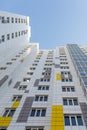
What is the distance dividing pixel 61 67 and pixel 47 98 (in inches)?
481

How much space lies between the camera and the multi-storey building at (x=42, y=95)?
19.9 metres

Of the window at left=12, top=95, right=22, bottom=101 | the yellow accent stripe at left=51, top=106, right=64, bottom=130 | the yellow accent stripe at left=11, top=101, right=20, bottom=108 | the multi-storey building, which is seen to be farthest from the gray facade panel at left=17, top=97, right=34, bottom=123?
the yellow accent stripe at left=51, top=106, right=64, bottom=130

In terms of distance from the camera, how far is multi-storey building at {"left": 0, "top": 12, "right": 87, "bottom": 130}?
65.2 feet

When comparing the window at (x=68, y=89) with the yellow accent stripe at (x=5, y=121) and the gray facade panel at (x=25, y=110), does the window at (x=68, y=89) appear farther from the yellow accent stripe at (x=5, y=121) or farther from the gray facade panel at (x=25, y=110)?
the yellow accent stripe at (x=5, y=121)

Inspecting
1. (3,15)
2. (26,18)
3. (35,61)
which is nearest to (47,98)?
(35,61)

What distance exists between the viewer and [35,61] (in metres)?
44.7

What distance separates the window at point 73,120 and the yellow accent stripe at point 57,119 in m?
0.64

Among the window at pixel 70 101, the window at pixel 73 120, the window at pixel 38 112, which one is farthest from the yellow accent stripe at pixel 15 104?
the window at pixel 73 120

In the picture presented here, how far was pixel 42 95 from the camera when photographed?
1043 inches

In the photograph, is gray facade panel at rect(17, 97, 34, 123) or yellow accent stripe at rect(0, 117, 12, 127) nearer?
yellow accent stripe at rect(0, 117, 12, 127)

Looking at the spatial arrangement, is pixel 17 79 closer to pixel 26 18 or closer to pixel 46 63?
pixel 46 63

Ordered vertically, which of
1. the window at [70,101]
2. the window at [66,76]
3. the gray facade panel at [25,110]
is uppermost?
the window at [66,76]

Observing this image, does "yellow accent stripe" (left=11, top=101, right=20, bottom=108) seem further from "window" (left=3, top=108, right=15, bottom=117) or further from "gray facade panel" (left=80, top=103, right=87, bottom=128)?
"gray facade panel" (left=80, top=103, right=87, bottom=128)

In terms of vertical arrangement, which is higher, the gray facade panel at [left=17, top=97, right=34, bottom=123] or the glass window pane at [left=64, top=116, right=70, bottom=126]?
the glass window pane at [left=64, top=116, right=70, bottom=126]
